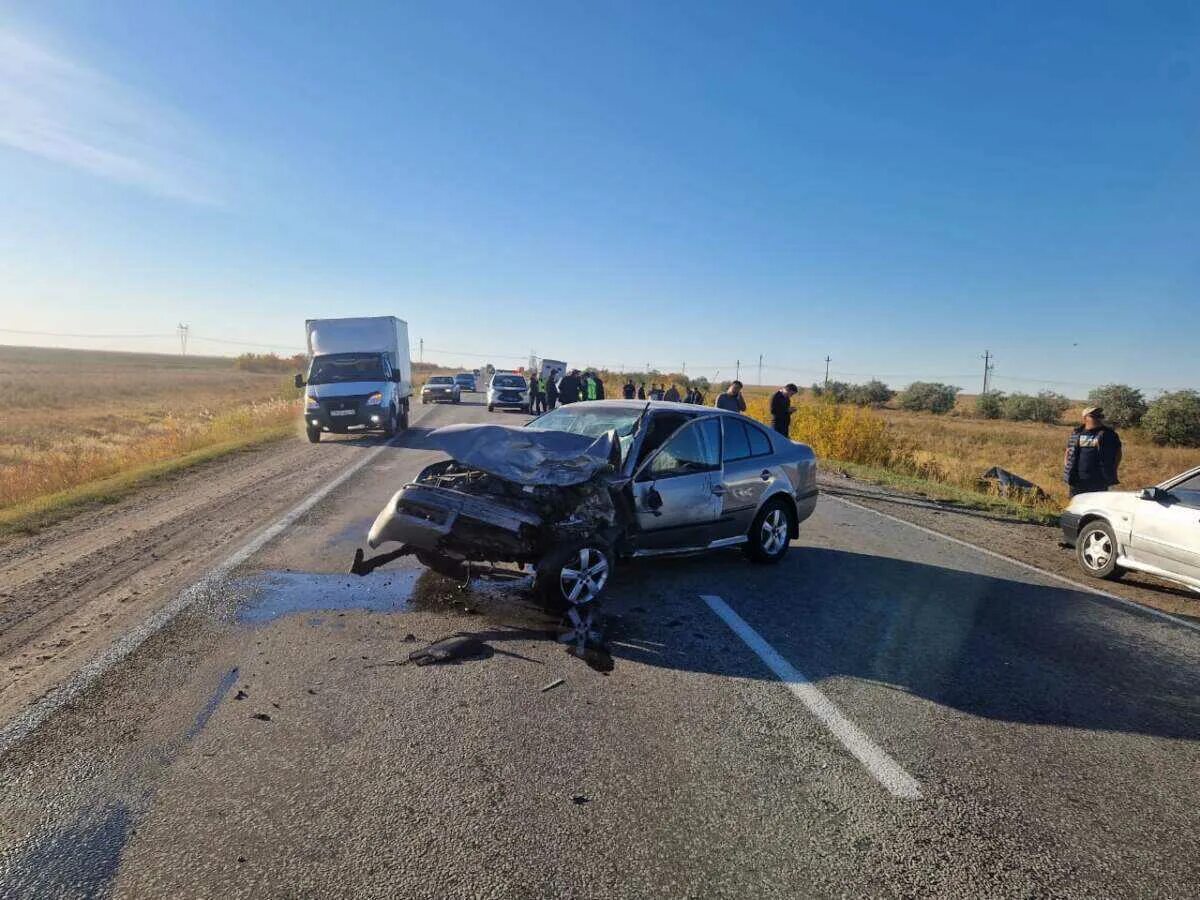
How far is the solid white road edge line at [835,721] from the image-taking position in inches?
123

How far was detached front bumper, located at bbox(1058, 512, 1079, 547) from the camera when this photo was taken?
25.2 feet

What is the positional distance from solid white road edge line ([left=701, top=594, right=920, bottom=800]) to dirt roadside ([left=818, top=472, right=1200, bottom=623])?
4.09 m

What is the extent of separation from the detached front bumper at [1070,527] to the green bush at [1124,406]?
36.9 metres

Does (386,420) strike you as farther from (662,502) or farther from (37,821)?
(37,821)

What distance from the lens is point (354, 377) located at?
704 inches

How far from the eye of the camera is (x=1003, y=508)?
11.9m

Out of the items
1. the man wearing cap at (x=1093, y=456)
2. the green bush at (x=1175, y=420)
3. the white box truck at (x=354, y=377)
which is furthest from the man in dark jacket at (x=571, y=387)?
the green bush at (x=1175, y=420)

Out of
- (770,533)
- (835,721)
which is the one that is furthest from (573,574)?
(770,533)

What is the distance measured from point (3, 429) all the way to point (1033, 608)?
97.2ft

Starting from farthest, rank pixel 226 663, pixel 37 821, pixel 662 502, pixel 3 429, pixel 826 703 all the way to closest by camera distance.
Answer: pixel 3 429 → pixel 662 502 → pixel 226 663 → pixel 826 703 → pixel 37 821

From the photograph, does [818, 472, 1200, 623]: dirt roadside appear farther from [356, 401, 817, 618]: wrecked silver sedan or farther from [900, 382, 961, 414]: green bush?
[900, 382, 961, 414]: green bush

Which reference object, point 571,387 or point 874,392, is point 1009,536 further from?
point 874,392

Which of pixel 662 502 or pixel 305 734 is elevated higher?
pixel 662 502

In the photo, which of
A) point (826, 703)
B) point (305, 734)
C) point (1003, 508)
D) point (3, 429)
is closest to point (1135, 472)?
point (1003, 508)
